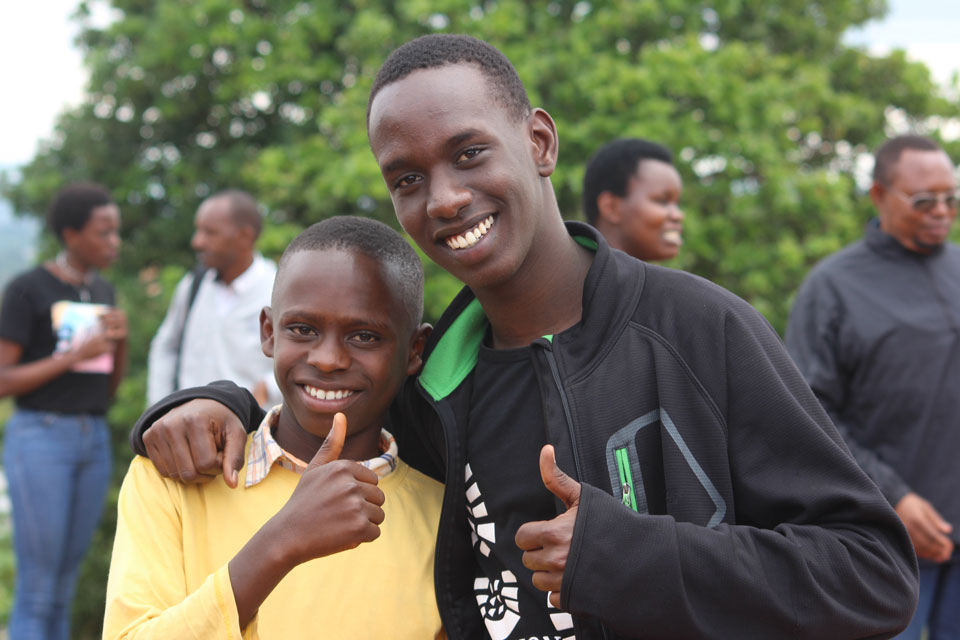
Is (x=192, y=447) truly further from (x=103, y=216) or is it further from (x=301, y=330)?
(x=103, y=216)

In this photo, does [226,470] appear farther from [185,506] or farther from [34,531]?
[34,531]

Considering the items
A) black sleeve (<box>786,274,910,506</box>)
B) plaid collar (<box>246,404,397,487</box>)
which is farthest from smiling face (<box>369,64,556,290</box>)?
black sleeve (<box>786,274,910,506</box>)

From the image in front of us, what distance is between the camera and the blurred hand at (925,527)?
3369 millimetres

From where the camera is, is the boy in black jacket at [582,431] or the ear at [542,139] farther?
the ear at [542,139]

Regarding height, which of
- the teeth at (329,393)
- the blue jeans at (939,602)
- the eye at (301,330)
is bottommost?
the blue jeans at (939,602)

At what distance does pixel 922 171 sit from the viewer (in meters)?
3.86

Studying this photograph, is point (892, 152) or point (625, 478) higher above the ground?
point (892, 152)

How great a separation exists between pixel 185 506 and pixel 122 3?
9226 millimetres

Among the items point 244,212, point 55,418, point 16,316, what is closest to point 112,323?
point 16,316

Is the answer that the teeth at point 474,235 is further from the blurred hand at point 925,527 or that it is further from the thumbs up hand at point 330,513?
the blurred hand at point 925,527

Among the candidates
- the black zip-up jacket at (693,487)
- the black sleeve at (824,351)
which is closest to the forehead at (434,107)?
the black zip-up jacket at (693,487)

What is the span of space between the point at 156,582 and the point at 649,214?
2.86 metres

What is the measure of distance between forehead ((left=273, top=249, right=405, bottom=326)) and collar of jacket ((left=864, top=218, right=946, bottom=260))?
254cm

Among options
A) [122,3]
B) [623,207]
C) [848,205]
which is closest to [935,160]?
[623,207]
